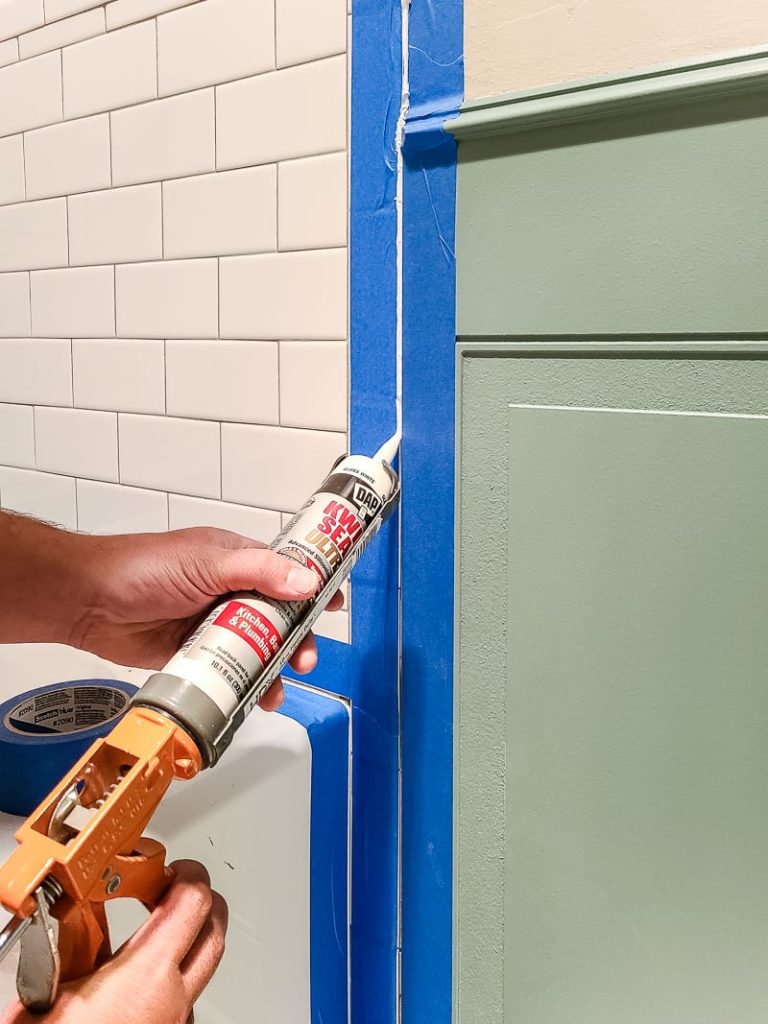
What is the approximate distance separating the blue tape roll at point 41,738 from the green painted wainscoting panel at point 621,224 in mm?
504

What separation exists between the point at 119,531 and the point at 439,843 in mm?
572

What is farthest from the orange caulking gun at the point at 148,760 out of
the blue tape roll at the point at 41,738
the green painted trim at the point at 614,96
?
the green painted trim at the point at 614,96

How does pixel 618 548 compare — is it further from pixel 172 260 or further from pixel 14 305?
pixel 14 305

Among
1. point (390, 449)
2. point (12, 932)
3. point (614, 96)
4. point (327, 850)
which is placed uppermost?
point (614, 96)

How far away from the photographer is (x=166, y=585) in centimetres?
85

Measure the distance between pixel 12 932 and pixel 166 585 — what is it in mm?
342

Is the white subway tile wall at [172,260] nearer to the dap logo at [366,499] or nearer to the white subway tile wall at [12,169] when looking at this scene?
the white subway tile wall at [12,169]

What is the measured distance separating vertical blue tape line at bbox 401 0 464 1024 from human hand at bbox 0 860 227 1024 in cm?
29

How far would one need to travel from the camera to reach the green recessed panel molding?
0.70m

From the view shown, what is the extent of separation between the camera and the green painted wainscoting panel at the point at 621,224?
2.24ft

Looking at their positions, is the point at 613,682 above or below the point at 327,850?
above

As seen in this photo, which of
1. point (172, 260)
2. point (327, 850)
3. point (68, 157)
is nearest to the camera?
point (327, 850)

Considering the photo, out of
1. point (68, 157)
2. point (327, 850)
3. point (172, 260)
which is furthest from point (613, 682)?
point (68, 157)

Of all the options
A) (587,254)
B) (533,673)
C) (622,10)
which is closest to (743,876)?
(533,673)
